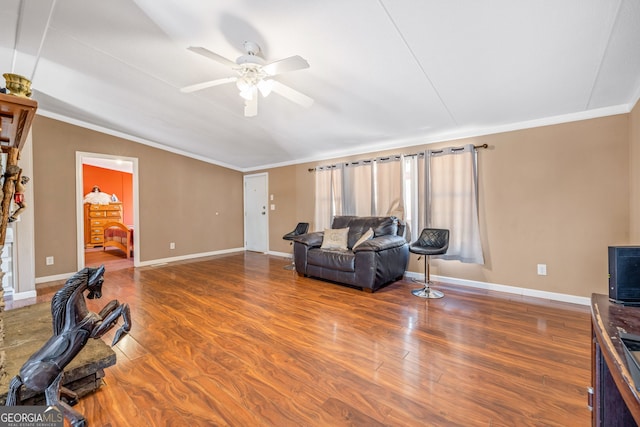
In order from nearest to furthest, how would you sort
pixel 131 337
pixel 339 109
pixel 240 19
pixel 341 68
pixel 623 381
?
1. pixel 623 381
2. pixel 240 19
3. pixel 131 337
4. pixel 341 68
5. pixel 339 109

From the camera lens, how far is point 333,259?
3707mm

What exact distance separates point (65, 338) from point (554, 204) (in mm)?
4279

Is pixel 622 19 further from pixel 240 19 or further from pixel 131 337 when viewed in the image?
pixel 131 337

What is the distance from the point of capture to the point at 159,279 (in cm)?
412

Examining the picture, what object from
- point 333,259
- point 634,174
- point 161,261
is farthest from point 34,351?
point 634,174

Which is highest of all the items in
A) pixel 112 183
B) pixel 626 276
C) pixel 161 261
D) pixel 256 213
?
pixel 112 183

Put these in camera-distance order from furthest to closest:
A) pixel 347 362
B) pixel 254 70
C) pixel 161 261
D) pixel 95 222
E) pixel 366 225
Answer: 1. pixel 95 222
2. pixel 161 261
3. pixel 366 225
4. pixel 254 70
5. pixel 347 362

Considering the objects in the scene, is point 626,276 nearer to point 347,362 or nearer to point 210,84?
point 347,362

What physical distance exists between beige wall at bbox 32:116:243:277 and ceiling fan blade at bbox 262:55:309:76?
160 inches

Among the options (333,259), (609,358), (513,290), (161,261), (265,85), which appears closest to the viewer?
(609,358)

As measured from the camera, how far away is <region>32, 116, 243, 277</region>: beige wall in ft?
13.5

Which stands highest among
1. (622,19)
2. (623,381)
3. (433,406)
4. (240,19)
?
(240,19)

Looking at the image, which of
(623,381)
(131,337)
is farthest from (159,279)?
(623,381)

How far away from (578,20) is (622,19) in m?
0.23
